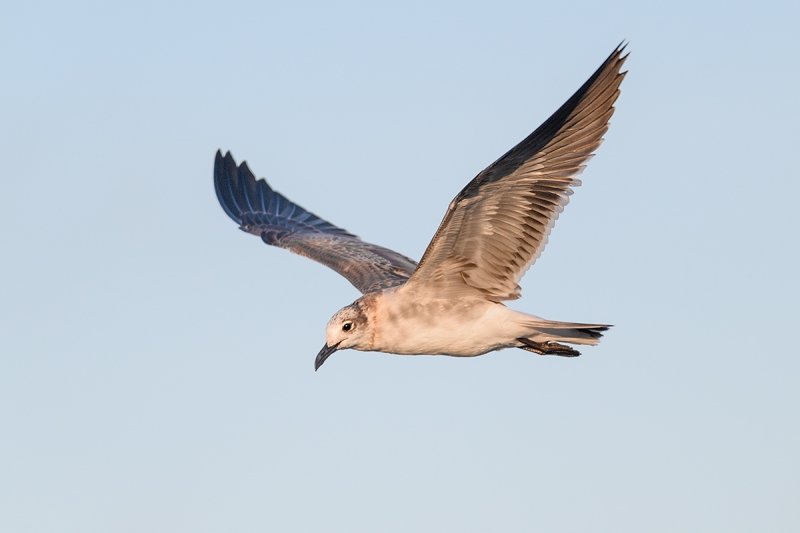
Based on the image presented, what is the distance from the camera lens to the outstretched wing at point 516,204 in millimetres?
10352

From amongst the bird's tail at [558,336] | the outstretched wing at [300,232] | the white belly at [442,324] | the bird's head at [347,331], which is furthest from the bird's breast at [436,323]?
the outstretched wing at [300,232]

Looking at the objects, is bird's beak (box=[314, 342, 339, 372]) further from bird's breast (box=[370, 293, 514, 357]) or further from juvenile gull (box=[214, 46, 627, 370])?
bird's breast (box=[370, 293, 514, 357])

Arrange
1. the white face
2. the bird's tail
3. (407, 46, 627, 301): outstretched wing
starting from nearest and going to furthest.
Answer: (407, 46, 627, 301): outstretched wing < the bird's tail < the white face

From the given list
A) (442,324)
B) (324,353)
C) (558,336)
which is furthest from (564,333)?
(324,353)

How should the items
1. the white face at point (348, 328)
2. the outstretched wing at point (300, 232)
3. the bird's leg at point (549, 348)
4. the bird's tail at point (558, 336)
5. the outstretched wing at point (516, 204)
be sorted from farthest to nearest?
the outstretched wing at point (300, 232)
the bird's leg at point (549, 348)
the white face at point (348, 328)
the bird's tail at point (558, 336)
the outstretched wing at point (516, 204)

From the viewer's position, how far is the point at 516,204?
10961 mm

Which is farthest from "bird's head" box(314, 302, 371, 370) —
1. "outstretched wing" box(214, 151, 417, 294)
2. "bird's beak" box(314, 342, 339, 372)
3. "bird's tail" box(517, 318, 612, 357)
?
"bird's tail" box(517, 318, 612, 357)

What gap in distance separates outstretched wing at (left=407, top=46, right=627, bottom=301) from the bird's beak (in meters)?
1.13

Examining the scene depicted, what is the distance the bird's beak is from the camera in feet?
39.3

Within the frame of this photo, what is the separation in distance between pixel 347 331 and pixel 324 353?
0.39 meters

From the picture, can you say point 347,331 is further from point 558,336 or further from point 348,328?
point 558,336

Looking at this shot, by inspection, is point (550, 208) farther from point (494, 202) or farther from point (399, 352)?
point (399, 352)

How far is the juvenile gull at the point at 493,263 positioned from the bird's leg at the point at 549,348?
1 centimetres

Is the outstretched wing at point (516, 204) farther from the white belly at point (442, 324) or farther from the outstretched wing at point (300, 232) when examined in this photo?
the outstretched wing at point (300, 232)
